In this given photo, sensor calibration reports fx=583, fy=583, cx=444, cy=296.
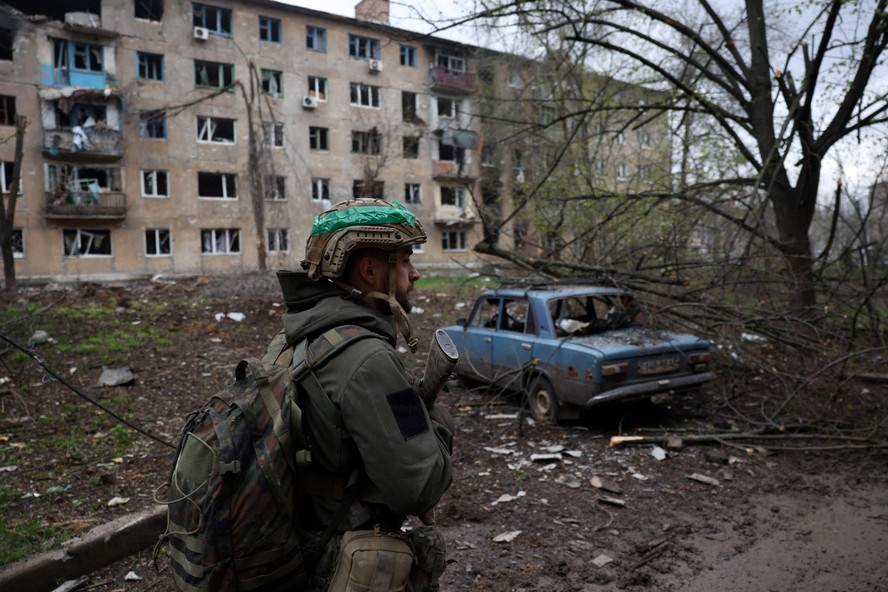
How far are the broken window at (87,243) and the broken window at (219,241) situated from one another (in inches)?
152

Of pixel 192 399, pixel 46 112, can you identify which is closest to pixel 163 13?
pixel 46 112

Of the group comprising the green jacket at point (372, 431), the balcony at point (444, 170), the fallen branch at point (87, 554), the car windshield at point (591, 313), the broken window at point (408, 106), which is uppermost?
the broken window at point (408, 106)

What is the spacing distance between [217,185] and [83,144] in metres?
5.57

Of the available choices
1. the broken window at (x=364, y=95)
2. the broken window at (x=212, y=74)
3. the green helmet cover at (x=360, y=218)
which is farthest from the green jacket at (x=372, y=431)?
the broken window at (x=364, y=95)

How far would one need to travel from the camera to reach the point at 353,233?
74.3 inches

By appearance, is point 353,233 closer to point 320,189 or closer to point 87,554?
point 87,554

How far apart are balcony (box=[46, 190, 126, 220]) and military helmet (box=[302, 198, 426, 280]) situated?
26.6 meters

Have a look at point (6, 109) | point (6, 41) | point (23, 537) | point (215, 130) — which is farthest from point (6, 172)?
point (23, 537)

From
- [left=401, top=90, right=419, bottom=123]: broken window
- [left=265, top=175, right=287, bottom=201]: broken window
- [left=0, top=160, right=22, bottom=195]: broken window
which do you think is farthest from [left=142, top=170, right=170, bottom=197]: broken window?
[left=401, top=90, right=419, bottom=123]: broken window

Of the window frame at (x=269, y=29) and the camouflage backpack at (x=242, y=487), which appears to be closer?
the camouflage backpack at (x=242, y=487)

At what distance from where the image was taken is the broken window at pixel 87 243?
24672 mm

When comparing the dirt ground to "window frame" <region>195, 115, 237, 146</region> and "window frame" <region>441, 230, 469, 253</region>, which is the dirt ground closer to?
"window frame" <region>195, 115, 237, 146</region>

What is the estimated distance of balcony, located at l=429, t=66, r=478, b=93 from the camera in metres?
33.3

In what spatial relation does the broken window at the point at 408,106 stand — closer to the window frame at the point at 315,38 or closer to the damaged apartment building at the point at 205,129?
the damaged apartment building at the point at 205,129
